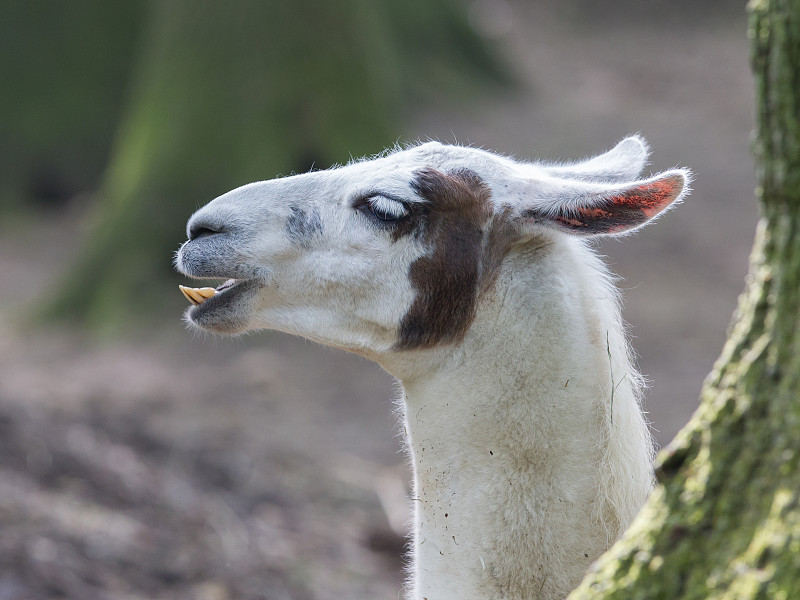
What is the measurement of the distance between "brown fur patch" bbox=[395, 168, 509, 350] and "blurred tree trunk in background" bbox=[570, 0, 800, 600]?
1.06m

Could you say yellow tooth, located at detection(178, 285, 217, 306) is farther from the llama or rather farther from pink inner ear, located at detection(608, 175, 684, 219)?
pink inner ear, located at detection(608, 175, 684, 219)

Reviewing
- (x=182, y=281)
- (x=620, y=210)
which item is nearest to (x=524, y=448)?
(x=620, y=210)

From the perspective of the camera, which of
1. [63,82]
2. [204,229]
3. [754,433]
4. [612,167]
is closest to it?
[754,433]

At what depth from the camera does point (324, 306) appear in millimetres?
3061

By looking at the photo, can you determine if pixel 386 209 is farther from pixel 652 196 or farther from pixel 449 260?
pixel 652 196

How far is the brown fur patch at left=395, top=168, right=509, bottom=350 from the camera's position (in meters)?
2.95

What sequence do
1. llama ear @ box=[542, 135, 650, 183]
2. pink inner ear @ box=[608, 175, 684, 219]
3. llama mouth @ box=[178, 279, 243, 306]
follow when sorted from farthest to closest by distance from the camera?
llama ear @ box=[542, 135, 650, 183], llama mouth @ box=[178, 279, 243, 306], pink inner ear @ box=[608, 175, 684, 219]

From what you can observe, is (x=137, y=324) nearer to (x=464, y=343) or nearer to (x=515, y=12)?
(x=464, y=343)

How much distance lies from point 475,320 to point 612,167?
2.50ft

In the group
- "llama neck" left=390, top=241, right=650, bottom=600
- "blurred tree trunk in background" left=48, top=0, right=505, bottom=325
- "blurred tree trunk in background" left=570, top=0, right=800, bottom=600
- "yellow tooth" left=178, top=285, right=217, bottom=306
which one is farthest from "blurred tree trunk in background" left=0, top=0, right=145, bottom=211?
"blurred tree trunk in background" left=570, top=0, right=800, bottom=600

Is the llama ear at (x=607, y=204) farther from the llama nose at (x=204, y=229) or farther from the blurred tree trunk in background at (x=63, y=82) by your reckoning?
the blurred tree trunk in background at (x=63, y=82)

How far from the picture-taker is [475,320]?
116 inches

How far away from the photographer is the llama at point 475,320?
9.16 feet

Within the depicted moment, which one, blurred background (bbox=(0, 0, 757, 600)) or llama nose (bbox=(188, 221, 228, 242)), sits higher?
blurred background (bbox=(0, 0, 757, 600))
